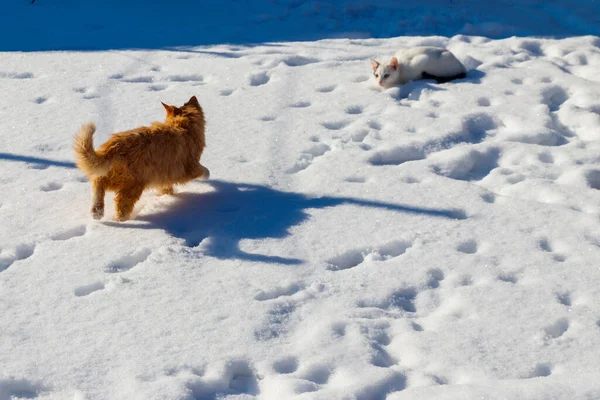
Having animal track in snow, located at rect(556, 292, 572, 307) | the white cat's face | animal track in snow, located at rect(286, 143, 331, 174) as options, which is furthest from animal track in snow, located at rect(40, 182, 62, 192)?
animal track in snow, located at rect(556, 292, 572, 307)

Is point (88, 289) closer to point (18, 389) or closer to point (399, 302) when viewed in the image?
point (18, 389)

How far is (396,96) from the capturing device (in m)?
6.77

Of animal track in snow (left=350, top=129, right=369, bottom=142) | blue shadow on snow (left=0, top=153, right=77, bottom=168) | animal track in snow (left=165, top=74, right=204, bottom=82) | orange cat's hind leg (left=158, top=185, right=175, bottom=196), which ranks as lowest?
orange cat's hind leg (left=158, top=185, right=175, bottom=196)

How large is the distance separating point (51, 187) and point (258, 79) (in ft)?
8.51

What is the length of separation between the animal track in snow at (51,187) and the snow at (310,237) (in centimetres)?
1

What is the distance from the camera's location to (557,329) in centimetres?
374

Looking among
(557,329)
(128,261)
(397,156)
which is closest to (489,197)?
(397,156)

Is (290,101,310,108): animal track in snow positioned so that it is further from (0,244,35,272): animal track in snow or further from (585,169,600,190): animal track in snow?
(0,244,35,272): animal track in snow

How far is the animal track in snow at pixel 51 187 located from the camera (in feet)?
16.5

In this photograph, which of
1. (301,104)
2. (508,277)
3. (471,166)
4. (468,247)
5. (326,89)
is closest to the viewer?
(508,277)

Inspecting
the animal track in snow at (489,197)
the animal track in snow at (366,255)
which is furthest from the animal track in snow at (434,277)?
the animal track in snow at (489,197)

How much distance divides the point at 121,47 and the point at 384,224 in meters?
4.29

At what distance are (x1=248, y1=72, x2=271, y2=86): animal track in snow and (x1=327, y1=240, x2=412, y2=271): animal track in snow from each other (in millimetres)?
3026

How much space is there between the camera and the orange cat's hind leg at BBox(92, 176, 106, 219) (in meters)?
4.48
